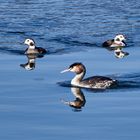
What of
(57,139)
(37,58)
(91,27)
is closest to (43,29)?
(91,27)

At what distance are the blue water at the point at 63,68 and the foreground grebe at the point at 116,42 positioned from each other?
1.10 ft

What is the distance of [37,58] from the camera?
3319cm

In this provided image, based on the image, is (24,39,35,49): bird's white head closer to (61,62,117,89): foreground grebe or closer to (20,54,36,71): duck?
(20,54,36,71): duck

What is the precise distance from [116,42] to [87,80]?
8975 mm

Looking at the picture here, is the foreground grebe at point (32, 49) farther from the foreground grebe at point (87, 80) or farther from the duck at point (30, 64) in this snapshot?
the foreground grebe at point (87, 80)

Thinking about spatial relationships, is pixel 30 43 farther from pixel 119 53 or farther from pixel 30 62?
pixel 119 53

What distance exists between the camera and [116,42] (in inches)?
1410

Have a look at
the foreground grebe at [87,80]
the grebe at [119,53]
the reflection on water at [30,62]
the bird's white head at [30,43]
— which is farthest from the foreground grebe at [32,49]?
the foreground grebe at [87,80]

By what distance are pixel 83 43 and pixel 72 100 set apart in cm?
1122

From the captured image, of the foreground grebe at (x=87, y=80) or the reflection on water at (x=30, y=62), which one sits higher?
the reflection on water at (x=30, y=62)

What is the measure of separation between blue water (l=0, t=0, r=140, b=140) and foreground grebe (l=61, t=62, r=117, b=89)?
0.85 ft

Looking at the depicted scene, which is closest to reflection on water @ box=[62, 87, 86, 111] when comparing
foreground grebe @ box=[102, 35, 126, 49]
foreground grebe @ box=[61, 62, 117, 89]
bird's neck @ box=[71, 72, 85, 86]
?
foreground grebe @ box=[61, 62, 117, 89]

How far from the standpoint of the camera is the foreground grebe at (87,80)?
26.5 meters

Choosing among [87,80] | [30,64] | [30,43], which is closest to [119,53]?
[30,43]
